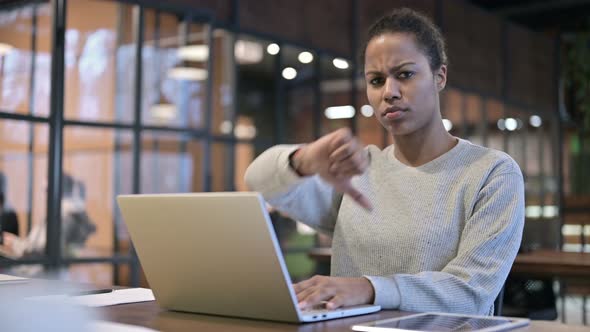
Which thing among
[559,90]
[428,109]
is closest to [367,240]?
[428,109]

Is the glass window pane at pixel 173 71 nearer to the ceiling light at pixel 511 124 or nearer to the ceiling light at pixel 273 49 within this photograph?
the ceiling light at pixel 273 49

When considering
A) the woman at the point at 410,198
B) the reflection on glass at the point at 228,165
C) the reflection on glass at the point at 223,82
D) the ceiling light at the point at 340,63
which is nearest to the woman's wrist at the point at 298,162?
the woman at the point at 410,198

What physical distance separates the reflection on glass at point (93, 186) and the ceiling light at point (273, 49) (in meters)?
1.90

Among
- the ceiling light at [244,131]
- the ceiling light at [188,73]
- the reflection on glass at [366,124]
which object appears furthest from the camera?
the reflection on glass at [366,124]

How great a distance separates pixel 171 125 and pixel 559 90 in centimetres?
844

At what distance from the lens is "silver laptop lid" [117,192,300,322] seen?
3.94ft

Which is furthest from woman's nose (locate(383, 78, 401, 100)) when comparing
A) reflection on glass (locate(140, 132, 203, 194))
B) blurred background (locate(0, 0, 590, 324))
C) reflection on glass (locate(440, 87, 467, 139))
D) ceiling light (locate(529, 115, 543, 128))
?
ceiling light (locate(529, 115, 543, 128))

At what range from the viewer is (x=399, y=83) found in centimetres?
179

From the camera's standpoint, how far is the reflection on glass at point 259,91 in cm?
653

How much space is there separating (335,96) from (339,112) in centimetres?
19

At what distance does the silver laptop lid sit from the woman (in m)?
0.15

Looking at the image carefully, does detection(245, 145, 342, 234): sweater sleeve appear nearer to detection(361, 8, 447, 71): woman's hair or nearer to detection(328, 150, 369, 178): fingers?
detection(328, 150, 369, 178): fingers

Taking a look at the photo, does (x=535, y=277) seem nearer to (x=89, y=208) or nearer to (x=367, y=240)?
(x=367, y=240)

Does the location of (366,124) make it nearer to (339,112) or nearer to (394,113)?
(339,112)
